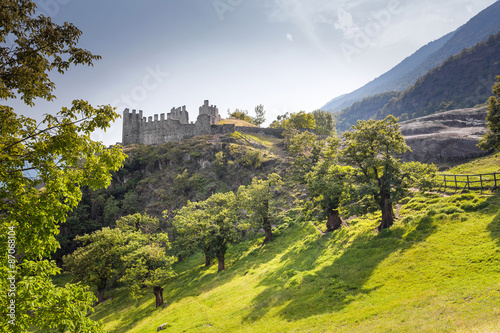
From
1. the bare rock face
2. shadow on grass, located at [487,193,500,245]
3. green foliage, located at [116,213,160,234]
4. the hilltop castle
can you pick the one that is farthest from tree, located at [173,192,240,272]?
the hilltop castle

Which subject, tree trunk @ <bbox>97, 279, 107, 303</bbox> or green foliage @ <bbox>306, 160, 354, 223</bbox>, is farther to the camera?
tree trunk @ <bbox>97, 279, 107, 303</bbox>

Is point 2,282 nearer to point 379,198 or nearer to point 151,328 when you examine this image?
point 151,328

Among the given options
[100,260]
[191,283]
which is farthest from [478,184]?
[100,260]

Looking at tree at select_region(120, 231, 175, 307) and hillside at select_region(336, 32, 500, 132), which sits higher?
hillside at select_region(336, 32, 500, 132)

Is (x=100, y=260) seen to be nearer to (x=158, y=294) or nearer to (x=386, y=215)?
(x=158, y=294)

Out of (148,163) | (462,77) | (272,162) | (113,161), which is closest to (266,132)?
(272,162)

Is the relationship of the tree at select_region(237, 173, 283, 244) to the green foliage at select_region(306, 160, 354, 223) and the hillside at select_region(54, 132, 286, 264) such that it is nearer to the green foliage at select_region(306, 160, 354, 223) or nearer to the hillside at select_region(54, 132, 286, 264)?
the green foliage at select_region(306, 160, 354, 223)

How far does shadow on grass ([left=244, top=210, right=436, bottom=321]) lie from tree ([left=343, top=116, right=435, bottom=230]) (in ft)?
8.53

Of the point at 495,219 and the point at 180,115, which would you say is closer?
the point at 495,219

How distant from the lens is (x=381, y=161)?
75.5 ft

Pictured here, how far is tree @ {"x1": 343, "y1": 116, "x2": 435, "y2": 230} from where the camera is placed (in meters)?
22.9

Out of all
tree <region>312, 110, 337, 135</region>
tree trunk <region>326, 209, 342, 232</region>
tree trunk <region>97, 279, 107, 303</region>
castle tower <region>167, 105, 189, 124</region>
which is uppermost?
castle tower <region>167, 105, 189, 124</region>

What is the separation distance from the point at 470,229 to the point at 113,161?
2344 cm

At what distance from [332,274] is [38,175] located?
19627 mm
